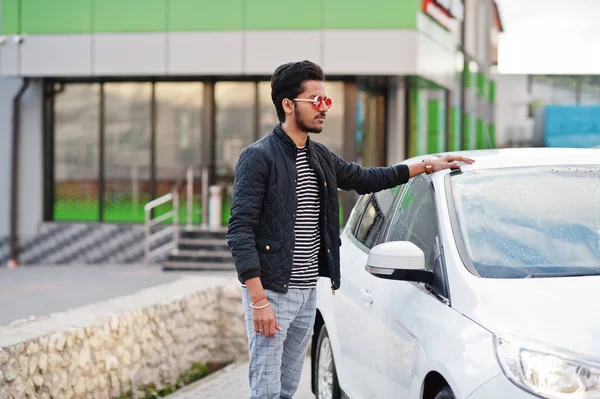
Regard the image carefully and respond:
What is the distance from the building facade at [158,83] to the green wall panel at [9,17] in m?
0.02

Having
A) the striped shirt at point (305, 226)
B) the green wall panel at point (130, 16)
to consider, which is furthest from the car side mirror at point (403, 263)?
the green wall panel at point (130, 16)

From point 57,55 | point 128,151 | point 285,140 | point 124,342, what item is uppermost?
point 57,55

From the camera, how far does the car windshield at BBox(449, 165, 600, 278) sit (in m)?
4.02

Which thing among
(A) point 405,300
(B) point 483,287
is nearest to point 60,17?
(A) point 405,300

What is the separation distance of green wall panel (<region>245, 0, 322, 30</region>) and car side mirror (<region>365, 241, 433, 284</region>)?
15.1 m


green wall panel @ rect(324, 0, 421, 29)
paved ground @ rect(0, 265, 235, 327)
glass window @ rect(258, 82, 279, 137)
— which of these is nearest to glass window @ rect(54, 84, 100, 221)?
paved ground @ rect(0, 265, 235, 327)

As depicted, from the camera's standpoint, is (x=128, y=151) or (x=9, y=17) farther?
(x=128, y=151)

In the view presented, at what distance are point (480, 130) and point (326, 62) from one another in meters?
18.7

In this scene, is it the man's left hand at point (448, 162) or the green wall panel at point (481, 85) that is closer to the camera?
the man's left hand at point (448, 162)

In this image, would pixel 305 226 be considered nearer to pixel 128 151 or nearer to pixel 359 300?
pixel 359 300

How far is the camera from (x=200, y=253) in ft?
58.2

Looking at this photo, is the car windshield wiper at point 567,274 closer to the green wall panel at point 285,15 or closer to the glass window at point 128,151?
the green wall panel at point 285,15

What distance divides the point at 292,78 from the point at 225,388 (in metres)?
3.90

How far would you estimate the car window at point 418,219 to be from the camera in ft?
14.7
